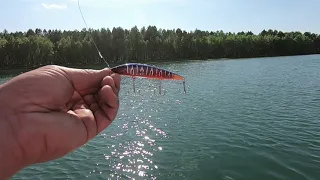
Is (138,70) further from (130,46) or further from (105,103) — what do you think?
(130,46)

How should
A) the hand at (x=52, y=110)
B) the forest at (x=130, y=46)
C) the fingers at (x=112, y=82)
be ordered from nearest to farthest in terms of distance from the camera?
1. the hand at (x=52, y=110)
2. the fingers at (x=112, y=82)
3. the forest at (x=130, y=46)

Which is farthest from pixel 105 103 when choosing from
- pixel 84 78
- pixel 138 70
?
pixel 138 70

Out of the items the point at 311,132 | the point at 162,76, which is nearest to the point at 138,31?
the point at 311,132

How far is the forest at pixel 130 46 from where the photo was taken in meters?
112

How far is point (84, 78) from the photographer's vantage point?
4266 mm

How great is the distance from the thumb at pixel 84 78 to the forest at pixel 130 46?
99469 millimetres

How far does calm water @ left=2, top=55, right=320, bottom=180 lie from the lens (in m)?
16.2

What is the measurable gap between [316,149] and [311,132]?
355 cm

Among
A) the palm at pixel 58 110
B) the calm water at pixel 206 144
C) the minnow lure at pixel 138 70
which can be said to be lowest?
the calm water at pixel 206 144

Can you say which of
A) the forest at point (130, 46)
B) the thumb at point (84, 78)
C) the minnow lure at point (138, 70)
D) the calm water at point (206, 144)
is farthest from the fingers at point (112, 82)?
the forest at point (130, 46)

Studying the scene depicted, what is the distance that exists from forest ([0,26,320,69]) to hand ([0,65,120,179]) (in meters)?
99.6

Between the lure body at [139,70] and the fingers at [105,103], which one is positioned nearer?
the fingers at [105,103]

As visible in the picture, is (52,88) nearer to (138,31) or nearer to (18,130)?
(18,130)

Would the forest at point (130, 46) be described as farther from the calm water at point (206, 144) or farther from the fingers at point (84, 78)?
the fingers at point (84, 78)
